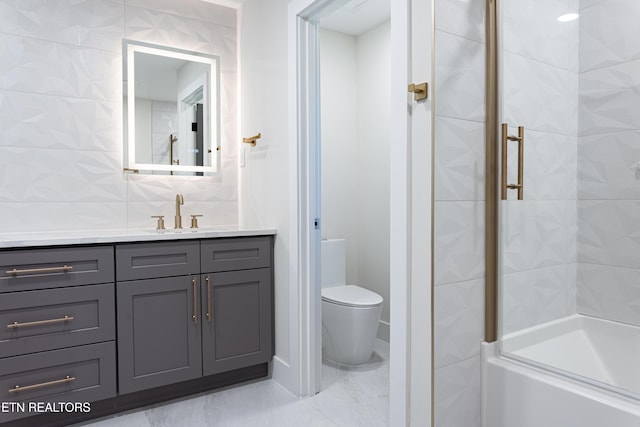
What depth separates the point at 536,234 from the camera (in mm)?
1822

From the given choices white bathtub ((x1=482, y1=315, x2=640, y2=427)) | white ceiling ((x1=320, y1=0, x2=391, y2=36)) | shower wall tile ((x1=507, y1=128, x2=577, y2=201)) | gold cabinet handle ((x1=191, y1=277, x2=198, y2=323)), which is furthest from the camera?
white ceiling ((x1=320, y1=0, x2=391, y2=36))

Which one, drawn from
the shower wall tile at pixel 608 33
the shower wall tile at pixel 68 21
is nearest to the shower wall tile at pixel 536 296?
the shower wall tile at pixel 608 33

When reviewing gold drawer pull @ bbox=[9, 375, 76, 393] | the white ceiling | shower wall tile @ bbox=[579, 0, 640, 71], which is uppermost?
the white ceiling

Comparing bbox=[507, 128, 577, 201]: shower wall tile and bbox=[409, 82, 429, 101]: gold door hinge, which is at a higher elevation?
bbox=[409, 82, 429, 101]: gold door hinge

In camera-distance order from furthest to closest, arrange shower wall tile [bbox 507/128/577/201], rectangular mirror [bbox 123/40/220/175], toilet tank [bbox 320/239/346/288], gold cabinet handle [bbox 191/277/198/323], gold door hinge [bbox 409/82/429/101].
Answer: toilet tank [bbox 320/239/346/288]
rectangular mirror [bbox 123/40/220/175]
gold cabinet handle [bbox 191/277/198/323]
shower wall tile [bbox 507/128/577/201]
gold door hinge [bbox 409/82/429/101]

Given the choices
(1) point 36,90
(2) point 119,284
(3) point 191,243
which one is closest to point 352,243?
(3) point 191,243

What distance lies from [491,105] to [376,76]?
5.32 feet

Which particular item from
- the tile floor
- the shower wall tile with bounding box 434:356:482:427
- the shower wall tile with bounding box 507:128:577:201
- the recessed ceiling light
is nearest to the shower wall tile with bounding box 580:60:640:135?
the shower wall tile with bounding box 507:128:577:201

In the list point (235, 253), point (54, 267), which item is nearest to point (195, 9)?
point (235, 253)

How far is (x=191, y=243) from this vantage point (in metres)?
2.21

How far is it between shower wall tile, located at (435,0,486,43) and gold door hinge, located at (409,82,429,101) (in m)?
0.22

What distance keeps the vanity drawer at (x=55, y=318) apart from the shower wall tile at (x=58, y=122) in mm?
910

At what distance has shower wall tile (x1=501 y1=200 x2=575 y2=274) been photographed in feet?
5.66

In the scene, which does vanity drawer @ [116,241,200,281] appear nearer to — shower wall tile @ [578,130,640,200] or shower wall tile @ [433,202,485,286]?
shower wall tile @ [433,202,485,286]
